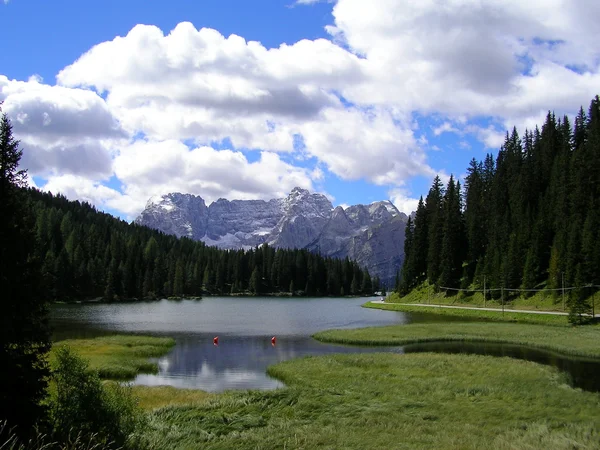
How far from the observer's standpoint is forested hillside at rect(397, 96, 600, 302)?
351 ft

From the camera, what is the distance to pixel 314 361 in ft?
163

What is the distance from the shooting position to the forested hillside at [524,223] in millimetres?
106875

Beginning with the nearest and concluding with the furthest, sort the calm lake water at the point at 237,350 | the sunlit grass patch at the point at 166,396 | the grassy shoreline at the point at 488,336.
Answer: the sunlit grass patch at the point at 166,396 < the calm lake water at the point at 237,350 < the grassy shoreline at the point at 488,336

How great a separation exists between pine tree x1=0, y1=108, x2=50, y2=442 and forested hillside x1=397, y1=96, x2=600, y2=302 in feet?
284

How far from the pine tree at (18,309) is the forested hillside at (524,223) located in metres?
86.5

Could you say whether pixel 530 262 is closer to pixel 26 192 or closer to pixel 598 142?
pixel 598 142

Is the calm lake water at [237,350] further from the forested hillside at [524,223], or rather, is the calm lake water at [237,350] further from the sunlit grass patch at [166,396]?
the forested hillside at [524,223]

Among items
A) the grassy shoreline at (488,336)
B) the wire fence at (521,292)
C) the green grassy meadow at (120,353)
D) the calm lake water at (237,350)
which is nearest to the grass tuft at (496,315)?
the wire fence at (521,292)

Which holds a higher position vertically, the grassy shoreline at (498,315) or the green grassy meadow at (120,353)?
the grassy shoreline at (498,315)

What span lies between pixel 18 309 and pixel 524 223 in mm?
129048

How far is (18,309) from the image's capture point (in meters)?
20.3

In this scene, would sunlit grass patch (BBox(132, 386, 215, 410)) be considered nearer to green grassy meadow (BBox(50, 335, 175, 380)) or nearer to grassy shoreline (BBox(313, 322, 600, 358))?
green grassy meadow (BBox(50, 335, 175, 380))

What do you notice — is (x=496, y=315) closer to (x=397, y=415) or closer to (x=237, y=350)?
(x=237, y=350)

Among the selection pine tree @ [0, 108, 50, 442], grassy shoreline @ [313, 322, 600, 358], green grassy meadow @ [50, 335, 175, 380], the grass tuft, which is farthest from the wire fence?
pine tree @ [0, 108, 50, 442]
